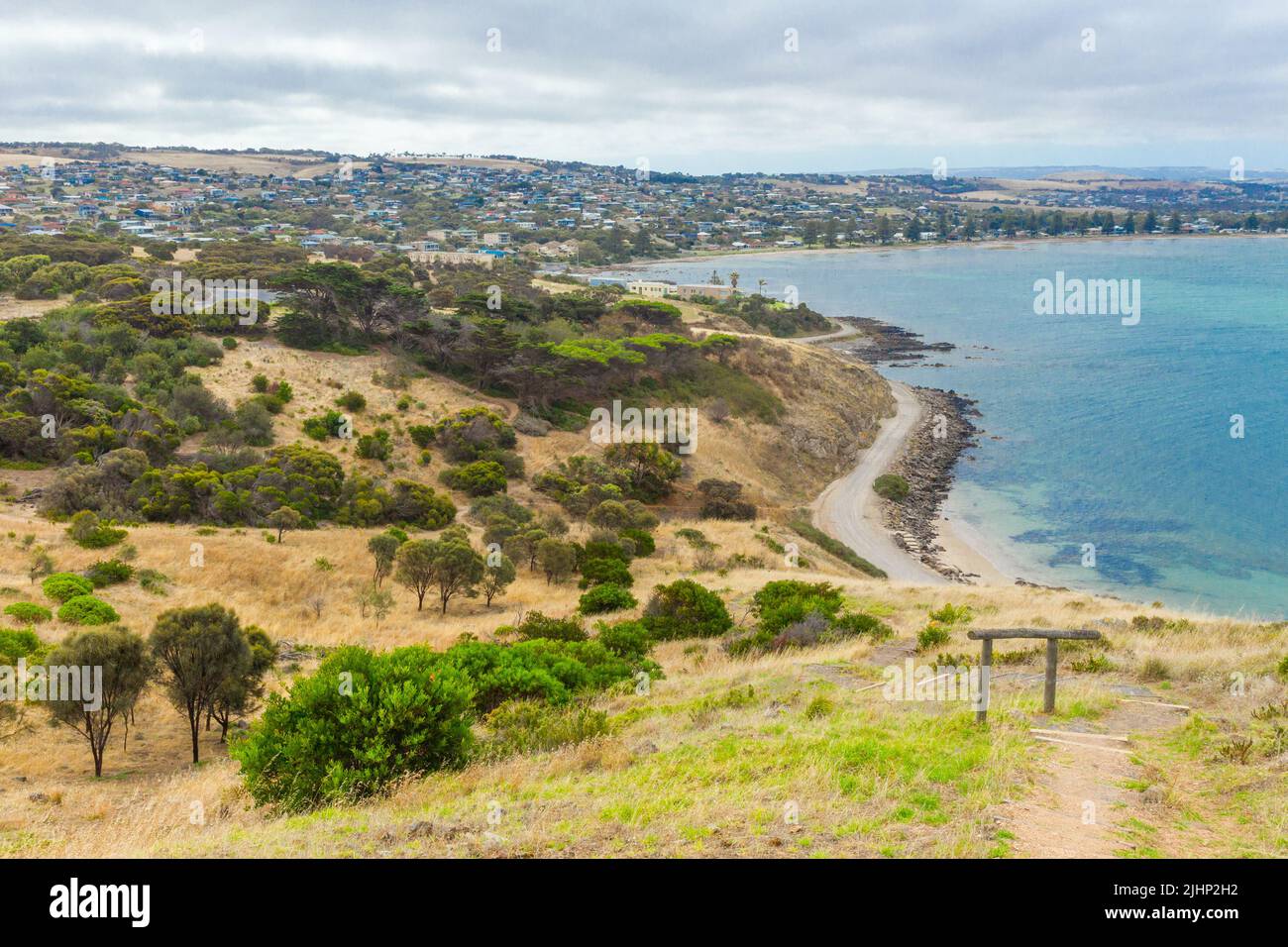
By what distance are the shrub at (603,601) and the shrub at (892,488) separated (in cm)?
3097

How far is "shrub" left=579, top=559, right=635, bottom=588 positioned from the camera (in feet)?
93.6

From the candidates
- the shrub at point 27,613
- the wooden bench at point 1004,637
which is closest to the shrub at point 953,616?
the wooden bench at point 1004,637

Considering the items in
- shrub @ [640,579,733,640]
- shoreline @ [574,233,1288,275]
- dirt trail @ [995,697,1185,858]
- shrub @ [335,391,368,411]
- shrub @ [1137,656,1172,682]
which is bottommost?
shrub @ [640,579,733,640]

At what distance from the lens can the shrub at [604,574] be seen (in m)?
28.5

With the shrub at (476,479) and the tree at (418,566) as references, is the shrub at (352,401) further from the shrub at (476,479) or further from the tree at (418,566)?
the tree at (418,566)

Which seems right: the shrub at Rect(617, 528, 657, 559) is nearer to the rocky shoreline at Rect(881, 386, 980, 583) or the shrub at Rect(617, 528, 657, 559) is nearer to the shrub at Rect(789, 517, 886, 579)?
the shrub at Rect(789, 517, 886, 579)

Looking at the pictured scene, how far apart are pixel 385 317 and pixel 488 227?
114 m

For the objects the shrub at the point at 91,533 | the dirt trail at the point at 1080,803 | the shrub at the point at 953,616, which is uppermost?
the dirt trail at the point at 1080,803

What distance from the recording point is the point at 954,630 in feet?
57.6

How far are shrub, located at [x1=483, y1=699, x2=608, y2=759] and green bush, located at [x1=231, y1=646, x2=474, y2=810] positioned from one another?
857 mm

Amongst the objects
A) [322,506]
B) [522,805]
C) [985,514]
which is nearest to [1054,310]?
[985,514]

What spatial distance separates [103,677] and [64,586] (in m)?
8.71

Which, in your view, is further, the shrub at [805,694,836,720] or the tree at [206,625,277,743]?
the tree at [206,625,277,743]

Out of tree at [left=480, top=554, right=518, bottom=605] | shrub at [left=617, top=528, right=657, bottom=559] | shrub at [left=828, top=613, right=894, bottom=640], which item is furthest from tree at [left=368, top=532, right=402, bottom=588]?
shrub at [left=828, top=613, right=894, bottom=640]
